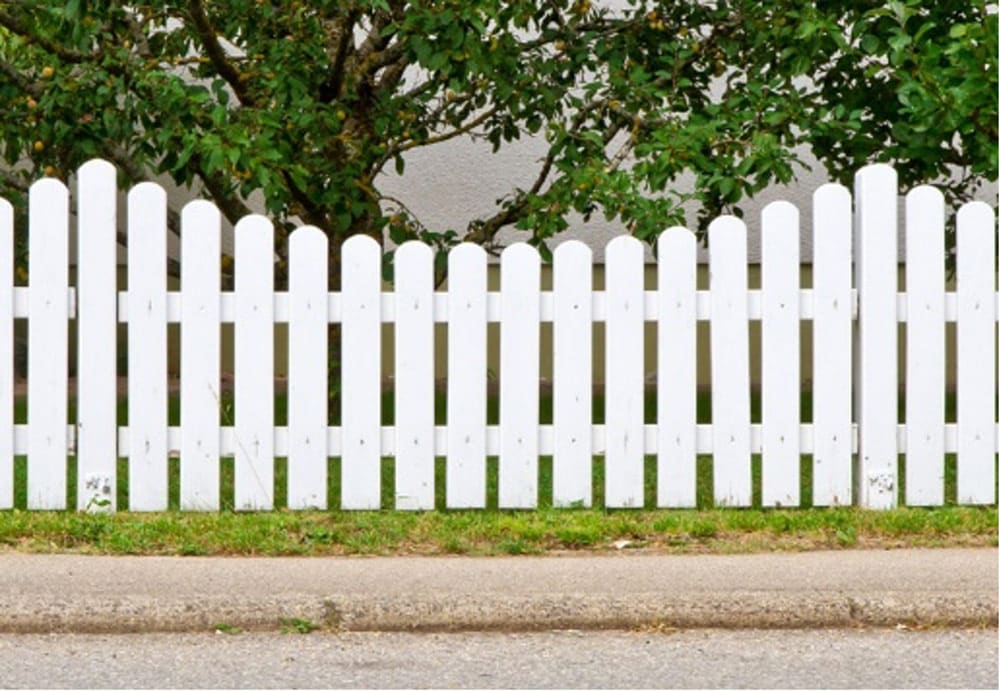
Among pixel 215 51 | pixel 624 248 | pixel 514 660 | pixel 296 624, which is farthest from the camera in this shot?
pixel 215 51

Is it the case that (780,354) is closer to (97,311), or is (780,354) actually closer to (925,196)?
(925,196)

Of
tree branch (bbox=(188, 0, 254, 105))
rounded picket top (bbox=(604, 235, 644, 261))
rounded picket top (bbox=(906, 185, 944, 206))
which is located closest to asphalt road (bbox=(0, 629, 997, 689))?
rounded picket top (bbox=(604, 235, 644, 261))

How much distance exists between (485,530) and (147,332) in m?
1.59

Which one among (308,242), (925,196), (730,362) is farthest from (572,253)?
(925,196)

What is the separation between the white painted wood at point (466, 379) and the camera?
711 cm

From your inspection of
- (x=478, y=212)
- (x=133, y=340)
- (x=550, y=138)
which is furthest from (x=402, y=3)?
(x=478, y=212)

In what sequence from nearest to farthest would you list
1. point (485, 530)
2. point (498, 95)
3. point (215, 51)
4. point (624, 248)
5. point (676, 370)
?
1. point (485, 530)
2. point (624, 248)
3. point (676, 370)
4. point (215, 51)
5. point (498, 95)

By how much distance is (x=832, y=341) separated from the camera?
284 inches

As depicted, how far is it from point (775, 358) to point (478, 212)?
22.0ft

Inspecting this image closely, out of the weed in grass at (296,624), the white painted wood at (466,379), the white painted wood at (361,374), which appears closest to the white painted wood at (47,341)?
the white painted wood at (361,374)

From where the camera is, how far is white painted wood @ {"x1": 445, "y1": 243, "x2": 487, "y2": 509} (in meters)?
7.11

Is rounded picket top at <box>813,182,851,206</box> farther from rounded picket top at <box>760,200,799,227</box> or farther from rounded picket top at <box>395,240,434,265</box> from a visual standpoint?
rounded picket top at <box>395,240,434,265</box>

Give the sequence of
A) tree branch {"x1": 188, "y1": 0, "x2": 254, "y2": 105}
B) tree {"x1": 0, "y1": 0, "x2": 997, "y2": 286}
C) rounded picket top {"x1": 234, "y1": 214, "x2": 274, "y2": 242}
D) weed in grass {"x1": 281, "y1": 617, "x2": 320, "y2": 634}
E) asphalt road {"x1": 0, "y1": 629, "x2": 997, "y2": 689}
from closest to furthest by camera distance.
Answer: asphalt road {"x1": 0, "y1": 629, "x2": 997, "y2": 689} → weed in grass {"x1": 281, "y1": 617, "x2": 320, "y2": 634} → rounded picket top {"x1": 234, "y1": 214, "x2": 274, "y2": 242} → tree {"x1": 0, "y1": 0, "x2": 997, "y2": 286} → tree branch {"x1": 188, "y1": 0, "x2": 254, "y2": 105}

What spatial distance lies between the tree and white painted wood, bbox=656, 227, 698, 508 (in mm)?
1012
